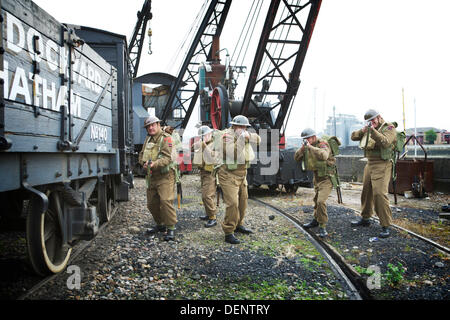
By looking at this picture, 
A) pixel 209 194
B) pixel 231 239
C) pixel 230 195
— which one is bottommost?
pixel 231 239

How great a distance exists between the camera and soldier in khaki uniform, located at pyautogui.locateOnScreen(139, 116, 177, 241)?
4.53 meters

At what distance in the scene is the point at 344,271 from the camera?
3.37 m

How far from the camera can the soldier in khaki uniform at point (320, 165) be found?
473 centimetres

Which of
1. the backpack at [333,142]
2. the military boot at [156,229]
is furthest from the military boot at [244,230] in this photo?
the backpack at [333,142]

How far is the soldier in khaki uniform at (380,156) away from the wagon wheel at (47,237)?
4220mm

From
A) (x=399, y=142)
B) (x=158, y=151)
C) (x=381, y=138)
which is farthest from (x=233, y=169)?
(x=399, y=142)

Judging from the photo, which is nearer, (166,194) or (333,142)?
(166,194)

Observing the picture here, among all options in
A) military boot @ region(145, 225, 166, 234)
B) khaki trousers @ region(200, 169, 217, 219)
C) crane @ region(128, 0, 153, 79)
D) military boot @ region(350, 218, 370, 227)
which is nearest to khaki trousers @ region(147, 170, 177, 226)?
military boot @ region(145, 225, 166, 234)

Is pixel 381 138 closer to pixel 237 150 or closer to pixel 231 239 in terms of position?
pixel 237 150

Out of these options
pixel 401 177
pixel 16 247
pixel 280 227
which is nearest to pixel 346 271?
pixel 280 227

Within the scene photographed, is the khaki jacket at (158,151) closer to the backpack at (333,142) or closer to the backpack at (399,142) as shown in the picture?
the backpack at (333,142)

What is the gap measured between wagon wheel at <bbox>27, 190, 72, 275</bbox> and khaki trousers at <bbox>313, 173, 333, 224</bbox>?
3470mm

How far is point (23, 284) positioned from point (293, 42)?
8167mm

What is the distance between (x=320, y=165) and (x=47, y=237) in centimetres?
381
